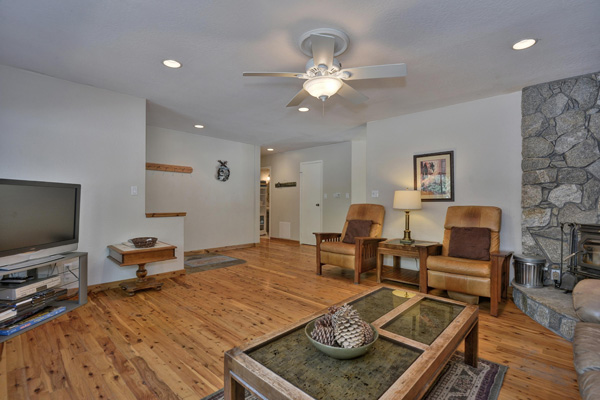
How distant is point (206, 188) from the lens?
541 centimetres

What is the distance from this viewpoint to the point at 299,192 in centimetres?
681

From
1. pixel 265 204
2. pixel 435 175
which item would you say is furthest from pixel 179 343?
pixel 265 204

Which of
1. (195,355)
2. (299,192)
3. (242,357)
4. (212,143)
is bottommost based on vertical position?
(195,355)

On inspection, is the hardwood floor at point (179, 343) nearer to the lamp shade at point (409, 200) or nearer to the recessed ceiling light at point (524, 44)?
the lamp shade at point (409, 200)

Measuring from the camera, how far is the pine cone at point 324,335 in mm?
1171

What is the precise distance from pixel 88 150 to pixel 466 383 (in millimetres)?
3965

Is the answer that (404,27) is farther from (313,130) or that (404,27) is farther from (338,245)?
(313,130)

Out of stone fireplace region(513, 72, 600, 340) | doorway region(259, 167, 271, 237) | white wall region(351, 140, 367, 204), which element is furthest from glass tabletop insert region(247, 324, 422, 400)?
doorway region(259, 167, 271, 237)

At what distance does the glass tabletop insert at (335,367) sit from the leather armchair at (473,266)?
1831mm

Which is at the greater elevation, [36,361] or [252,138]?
[252,138]

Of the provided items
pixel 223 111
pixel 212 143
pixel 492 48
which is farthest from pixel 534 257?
pixel 212 143

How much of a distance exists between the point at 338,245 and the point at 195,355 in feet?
7.52

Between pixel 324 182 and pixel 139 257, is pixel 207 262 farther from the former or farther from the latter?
pixel 324 182

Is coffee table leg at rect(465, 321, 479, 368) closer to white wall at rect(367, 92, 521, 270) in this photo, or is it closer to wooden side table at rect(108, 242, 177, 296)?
white wall at rect(367, 92, 521, 270)
